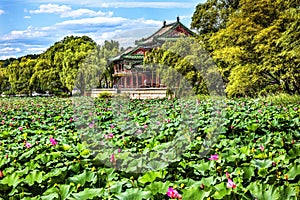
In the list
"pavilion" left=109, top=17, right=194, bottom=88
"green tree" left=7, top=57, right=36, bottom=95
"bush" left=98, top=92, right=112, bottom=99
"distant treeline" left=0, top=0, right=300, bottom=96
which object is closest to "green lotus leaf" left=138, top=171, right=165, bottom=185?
"distant treeline" left=0, top=0, right=300, bottom=96

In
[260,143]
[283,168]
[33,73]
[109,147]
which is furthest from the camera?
[33,73]

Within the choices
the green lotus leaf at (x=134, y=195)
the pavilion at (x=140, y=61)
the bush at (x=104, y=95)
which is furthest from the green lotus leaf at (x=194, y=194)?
the bush at (x=104, y=95)

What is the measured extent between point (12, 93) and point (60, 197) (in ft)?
131

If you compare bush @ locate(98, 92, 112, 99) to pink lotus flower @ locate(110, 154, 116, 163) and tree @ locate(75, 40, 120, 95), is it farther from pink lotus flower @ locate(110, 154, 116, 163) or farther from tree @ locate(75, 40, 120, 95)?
pink lotus flower @ locate(110, 154, 116, 163)

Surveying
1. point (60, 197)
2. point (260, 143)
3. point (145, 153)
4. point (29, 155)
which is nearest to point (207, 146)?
point (260, 143)

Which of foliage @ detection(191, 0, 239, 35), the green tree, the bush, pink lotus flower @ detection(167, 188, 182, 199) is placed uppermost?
foliage @ detection(191, 0, 239, 35)

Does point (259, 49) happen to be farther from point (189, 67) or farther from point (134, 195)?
point (134, 195)

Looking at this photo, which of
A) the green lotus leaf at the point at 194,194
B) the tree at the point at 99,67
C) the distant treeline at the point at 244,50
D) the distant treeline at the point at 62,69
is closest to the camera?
the green lotus leaf at the point at 194,194

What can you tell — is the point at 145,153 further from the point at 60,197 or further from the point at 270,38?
the point at 270,38

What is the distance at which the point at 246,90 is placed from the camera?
583 inches

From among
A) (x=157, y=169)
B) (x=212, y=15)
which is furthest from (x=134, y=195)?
(x=212, y=15)

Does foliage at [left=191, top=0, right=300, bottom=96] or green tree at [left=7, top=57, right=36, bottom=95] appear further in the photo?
green tree at [left=7, top=57, right=36, bottom=95]

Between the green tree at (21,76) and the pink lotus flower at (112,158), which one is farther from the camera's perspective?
the green tree at (21,76)

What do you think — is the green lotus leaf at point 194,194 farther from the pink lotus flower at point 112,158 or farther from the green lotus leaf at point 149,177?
the pink lotus flower at point 112,158
